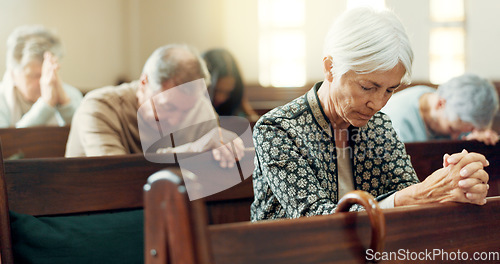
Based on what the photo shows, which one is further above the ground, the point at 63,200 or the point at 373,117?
the point at 373,117

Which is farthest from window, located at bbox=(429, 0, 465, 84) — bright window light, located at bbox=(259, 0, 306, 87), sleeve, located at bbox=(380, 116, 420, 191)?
sleeve, located at bbox=(380, 116, 420, 191)

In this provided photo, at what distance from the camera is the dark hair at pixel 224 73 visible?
173 inches

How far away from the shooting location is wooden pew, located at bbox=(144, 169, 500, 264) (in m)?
0.87

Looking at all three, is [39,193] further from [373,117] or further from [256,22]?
[256,22]

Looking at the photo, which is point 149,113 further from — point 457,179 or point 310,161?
point 457,179

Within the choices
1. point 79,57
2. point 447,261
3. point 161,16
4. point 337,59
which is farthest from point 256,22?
point 447,261

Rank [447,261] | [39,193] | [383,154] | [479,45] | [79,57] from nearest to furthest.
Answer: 1. [447,261]
2. [383,154]
3. [39,193]
4. [79,57]
5. [479,45]

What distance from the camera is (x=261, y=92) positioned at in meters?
8.49

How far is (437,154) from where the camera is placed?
2725mm

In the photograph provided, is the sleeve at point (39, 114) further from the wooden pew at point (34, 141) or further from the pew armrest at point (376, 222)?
the pew armrest at point (376, 222)

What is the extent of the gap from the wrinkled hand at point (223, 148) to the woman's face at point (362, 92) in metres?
0.72

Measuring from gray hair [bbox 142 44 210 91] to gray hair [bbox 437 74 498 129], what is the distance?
4.83 ft

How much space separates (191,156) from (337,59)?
34.6 inches

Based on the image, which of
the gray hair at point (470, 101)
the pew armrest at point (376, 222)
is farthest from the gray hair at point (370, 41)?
the gray hair at point (470, 101)
